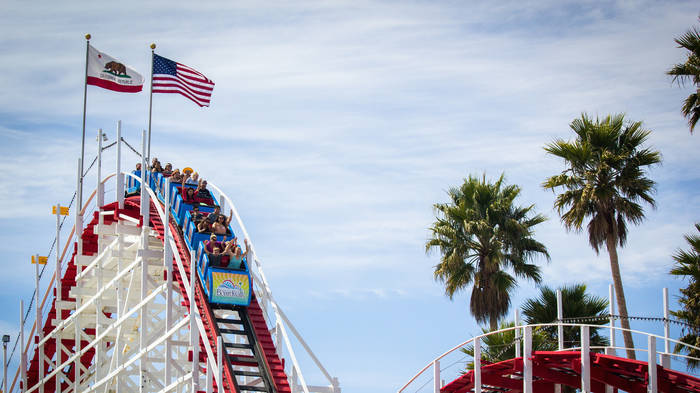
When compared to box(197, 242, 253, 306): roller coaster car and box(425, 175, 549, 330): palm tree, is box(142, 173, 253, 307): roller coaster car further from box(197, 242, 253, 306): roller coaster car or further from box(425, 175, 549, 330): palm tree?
box(425, 175, 549, 330): palm tree

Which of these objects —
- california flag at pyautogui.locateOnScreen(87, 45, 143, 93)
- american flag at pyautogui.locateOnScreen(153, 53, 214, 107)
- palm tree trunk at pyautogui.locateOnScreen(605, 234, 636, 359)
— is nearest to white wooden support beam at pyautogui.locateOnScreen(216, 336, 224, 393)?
palm tree trunk at pyautogui.locateOnScreen(605, 234, 636, 359)

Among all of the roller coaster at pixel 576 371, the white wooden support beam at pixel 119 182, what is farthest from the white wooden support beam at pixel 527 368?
the white wooden support beam at pixel 119 182

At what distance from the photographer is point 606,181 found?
29328mm

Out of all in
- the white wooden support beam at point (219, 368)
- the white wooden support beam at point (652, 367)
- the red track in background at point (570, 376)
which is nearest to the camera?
the white wooden support beam at point (652, 367)

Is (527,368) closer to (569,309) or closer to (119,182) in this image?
(569,309)

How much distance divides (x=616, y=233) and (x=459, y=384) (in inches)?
297

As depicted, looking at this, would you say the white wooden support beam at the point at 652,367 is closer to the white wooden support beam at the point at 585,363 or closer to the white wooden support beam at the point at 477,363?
the white wooden support beam at the point at 585,363

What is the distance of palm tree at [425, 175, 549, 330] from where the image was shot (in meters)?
31.0

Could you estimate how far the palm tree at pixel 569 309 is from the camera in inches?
1068

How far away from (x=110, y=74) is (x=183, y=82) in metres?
2.46

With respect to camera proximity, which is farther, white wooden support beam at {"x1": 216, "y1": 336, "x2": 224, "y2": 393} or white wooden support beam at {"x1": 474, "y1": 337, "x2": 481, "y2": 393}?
white wooden support beam at {"x1": 474, "y1": 337, "x2": 481, "y2": 393}

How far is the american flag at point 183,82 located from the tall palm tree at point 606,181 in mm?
11446

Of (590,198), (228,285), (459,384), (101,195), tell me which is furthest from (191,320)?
(590,198)

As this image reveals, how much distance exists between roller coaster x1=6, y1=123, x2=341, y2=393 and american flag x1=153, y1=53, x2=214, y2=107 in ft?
9.68
